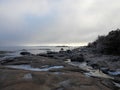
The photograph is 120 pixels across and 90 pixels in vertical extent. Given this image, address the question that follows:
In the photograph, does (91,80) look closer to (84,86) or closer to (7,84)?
(84,86)

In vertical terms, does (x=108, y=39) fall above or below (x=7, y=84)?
above

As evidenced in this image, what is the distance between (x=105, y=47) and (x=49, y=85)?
32.6 meters

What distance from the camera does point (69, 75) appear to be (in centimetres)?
923

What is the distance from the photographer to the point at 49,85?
8.13 m

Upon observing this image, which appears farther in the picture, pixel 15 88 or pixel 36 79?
pixel 36 79

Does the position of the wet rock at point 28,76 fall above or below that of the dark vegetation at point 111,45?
below

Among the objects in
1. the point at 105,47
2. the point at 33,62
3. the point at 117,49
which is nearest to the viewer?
the point at 33,62

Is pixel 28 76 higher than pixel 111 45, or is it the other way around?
pixel 111 45

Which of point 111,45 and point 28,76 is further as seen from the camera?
point 111,45

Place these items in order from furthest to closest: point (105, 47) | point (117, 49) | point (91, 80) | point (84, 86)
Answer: point (105, 47) → point (117, 49) → point (91, 80) → point (84, 86)

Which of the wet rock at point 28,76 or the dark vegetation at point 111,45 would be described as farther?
the dark vegetation at point 111,45

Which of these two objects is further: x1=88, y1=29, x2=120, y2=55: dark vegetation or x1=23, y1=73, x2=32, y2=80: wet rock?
x1=88, y1=29, x2=120, y2=55: dark vegetation

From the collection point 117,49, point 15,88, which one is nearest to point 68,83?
point 15,88

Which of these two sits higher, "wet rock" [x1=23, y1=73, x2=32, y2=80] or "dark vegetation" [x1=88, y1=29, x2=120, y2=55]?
"dark vegetation" [x1=88, y1=29, x2=120, y2=55]
